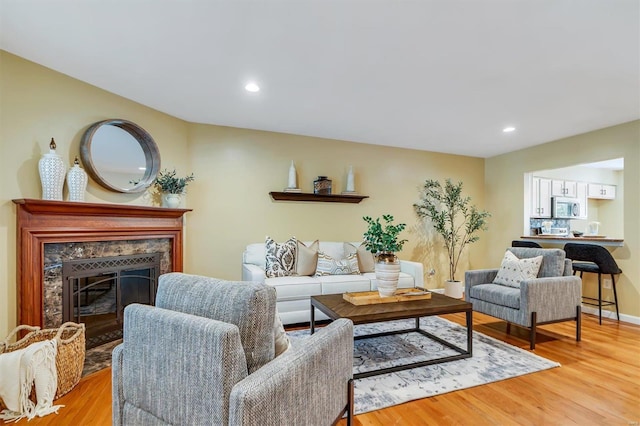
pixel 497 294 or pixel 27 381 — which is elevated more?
pixel 497 294

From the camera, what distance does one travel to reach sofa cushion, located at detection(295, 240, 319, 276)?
365 cm

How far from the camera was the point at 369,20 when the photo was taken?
187 centimetres

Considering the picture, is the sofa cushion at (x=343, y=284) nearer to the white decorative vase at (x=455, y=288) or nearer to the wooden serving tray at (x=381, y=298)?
the wooden serving tray at (x=381, y=298)

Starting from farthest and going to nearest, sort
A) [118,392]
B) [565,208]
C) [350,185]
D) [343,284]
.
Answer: [565,208]
[350,185]
[343,284]
[118,392]

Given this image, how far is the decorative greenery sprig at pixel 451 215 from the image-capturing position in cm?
497

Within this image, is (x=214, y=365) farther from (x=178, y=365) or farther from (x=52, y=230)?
(x=52, y=230)

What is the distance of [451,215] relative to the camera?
5012 millimetres

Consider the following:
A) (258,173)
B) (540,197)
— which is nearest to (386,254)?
(258,173)

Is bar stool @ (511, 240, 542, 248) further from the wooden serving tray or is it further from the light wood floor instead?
the wooden serving tray

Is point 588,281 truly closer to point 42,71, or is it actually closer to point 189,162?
point 189,162

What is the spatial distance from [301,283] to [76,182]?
2166 mm

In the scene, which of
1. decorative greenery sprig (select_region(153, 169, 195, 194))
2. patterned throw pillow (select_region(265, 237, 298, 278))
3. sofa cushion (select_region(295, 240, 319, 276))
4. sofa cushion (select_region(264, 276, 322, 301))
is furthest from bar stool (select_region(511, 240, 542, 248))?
decorative greenery sprig (select_region(153, 169, 195, 194))

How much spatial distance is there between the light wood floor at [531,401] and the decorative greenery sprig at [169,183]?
5.72ft

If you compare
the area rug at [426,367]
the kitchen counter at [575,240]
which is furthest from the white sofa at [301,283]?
the kitchen counter at [575,240]
